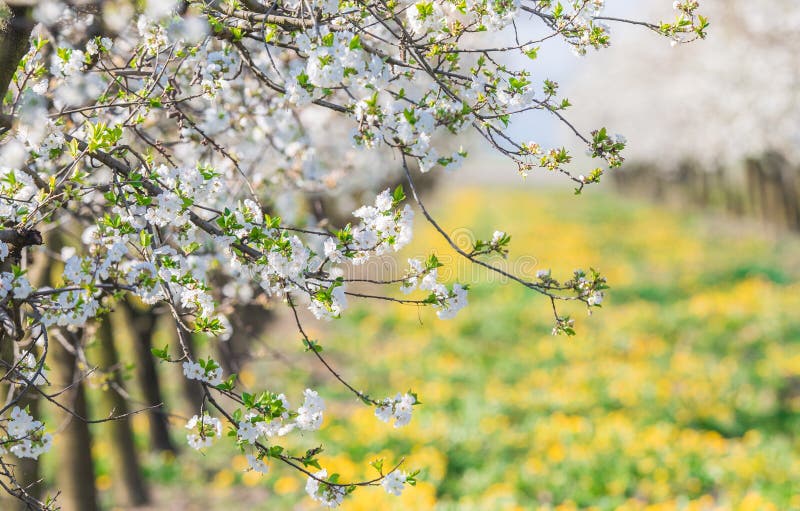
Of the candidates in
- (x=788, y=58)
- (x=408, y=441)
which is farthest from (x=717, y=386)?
(x=788, y=58)

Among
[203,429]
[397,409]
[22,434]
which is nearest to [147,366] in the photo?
[22,434]

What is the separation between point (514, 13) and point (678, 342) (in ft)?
28.4

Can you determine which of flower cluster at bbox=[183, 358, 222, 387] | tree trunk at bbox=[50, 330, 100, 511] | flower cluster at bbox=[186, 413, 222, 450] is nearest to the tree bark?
tree trunk at bbox=[50, 330, 100, 511]

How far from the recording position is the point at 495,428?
23.2 ft

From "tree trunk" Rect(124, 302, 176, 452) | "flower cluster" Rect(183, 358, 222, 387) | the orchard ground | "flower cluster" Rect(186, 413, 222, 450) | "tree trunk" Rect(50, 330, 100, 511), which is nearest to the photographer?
"flower cluster" Rect(183, 358, 222, 387)

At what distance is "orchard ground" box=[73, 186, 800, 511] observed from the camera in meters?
5.84

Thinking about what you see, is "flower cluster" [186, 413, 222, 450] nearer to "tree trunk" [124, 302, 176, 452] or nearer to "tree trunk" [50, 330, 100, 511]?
"tree trunk" [50, 330, 100, 511]

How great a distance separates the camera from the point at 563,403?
25.5ft

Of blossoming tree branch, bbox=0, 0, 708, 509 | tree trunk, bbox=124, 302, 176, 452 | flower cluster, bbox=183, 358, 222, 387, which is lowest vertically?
flower cluster, bbox=183, 358, 222, 387

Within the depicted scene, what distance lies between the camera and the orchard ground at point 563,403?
5.84m

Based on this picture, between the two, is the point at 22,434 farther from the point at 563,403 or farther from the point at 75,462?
the point at 563,403

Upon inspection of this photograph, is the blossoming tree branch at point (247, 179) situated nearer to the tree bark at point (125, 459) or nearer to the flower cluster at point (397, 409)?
the flower cluster at point (397, 409)

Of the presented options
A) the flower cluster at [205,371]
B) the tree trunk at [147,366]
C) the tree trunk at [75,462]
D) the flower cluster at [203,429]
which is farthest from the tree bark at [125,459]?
the flower cluster at [205,371]

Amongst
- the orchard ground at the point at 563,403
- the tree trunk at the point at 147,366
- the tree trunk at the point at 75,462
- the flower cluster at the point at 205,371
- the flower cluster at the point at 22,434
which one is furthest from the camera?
the tree trunk at the point at 147,366
